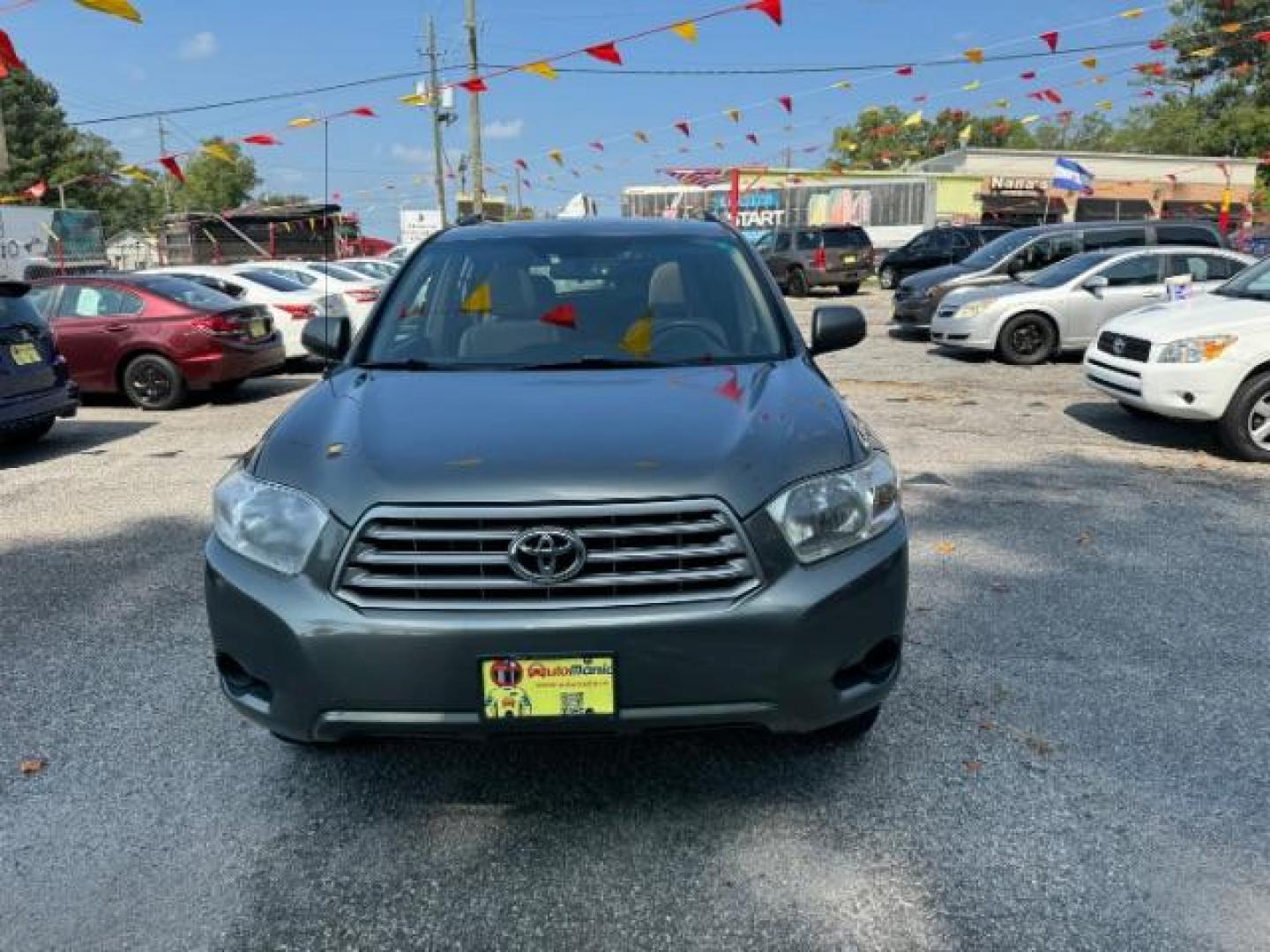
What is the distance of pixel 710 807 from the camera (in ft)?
9.47

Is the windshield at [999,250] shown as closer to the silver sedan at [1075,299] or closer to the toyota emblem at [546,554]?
the silver sedan at [1075,299]

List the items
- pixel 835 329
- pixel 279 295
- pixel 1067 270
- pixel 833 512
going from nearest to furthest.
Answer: pixel 833 512
pixel 835 329
pixel 279 295
pixel 1067 270

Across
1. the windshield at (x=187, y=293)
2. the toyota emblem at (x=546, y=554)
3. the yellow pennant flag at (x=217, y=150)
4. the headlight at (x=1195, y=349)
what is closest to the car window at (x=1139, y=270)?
the headlight at (x=1195, y=349)

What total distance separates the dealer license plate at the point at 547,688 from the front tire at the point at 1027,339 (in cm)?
1155

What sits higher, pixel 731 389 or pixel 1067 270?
pixel 1067 270

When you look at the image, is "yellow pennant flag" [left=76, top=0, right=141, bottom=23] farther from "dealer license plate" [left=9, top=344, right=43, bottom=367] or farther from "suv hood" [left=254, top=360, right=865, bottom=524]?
"suv hood" [left=254, top=360, right=865, bottom=524]

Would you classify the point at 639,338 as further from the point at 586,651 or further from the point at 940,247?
the point at 940,247

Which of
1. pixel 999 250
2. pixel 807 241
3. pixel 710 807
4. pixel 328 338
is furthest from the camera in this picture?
pixel 807 241

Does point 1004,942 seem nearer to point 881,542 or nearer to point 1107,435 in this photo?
point 881,542

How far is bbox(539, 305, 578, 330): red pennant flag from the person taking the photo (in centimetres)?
365

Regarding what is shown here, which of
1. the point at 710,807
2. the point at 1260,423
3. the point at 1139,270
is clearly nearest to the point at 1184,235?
the point at 1139,270

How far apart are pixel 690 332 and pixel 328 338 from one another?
1.50 metres

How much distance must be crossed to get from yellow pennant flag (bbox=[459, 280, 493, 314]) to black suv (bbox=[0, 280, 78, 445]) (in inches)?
226

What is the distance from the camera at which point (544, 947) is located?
233 cm
